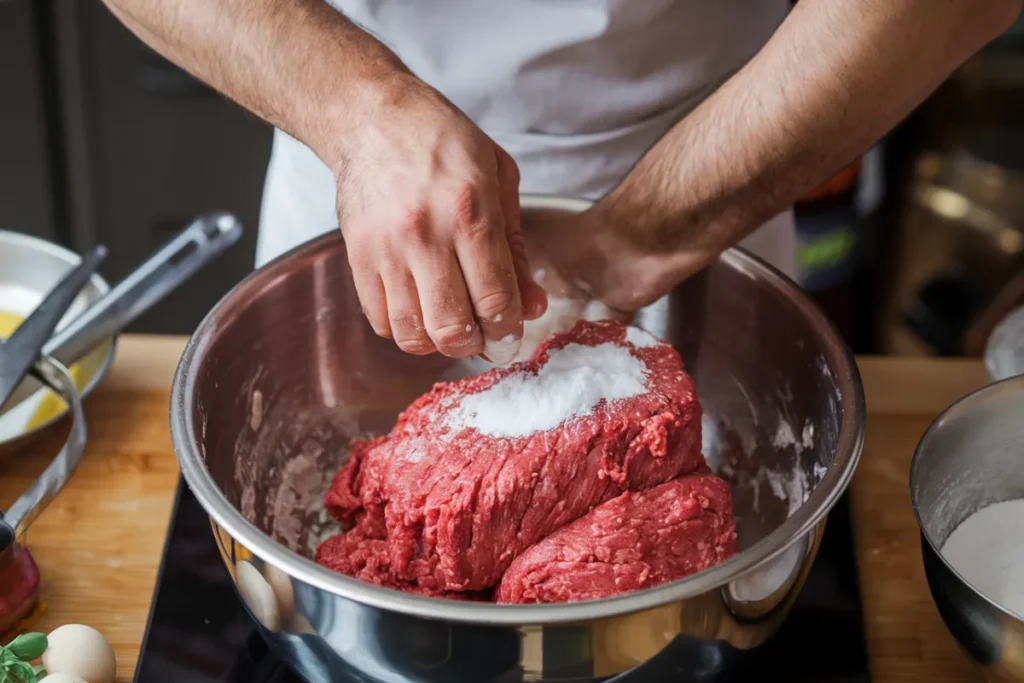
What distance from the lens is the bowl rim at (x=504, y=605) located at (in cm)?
84

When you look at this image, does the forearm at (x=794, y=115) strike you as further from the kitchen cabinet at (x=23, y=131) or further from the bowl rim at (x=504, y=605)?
the kitchen cabinet at (x=23, y=131)

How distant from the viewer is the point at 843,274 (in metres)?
2.46

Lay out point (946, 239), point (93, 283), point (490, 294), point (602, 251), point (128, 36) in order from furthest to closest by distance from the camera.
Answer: point (946, 239) → point (128, 36) → point (93, 283) → point (602, 251) → point (490, 294)

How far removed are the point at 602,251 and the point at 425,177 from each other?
302 millimetres

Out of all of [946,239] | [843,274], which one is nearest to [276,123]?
[843,274]

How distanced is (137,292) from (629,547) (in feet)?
2.28

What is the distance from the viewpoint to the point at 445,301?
3.31 ft

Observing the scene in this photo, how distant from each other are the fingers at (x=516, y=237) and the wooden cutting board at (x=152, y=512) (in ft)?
1.49

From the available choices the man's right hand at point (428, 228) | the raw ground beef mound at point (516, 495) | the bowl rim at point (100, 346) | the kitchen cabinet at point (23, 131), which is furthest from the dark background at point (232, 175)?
the man's right hand at point (428, 228)

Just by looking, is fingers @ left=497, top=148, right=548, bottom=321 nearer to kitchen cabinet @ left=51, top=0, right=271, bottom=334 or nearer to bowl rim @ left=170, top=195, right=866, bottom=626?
bowl rim @ left=170, top=195, right=866, bottom=626

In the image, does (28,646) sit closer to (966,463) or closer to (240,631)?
(240,631)

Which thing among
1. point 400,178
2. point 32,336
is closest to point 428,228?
point 400,178

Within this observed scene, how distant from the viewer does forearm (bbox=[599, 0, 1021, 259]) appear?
1.10m

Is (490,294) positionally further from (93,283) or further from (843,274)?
(843,274)
